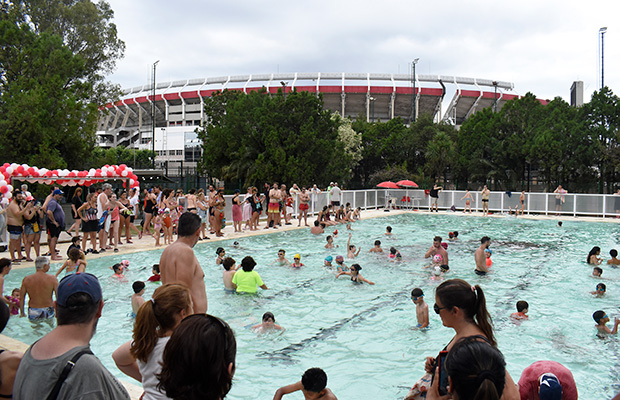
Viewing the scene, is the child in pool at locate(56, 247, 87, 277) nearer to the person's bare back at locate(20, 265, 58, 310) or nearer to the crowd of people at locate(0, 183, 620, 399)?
the person's bare back at locate(20, 265, 58, 310)

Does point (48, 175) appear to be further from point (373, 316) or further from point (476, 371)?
point (476, 371)

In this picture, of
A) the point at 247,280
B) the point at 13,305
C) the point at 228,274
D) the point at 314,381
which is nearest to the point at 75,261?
the point at 13,305

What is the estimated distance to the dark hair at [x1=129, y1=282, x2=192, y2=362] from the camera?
248 cm

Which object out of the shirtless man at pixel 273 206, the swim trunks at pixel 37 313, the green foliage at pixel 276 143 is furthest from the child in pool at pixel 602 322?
the green foliage at pixel 276 143

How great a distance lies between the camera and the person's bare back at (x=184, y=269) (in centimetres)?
385

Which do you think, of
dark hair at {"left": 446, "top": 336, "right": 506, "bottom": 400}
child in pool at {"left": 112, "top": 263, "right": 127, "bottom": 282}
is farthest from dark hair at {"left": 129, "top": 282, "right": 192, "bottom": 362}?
child in pool at {"left": 112, "top": 263, "right": 127, "bottom": 282}

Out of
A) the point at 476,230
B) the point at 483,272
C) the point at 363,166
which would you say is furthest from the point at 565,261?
the point at 363,166

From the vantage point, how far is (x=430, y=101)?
6894 cm

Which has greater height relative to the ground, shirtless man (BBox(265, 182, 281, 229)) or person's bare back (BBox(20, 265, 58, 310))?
shirtless man (BBox(265, 182, 281, 229))

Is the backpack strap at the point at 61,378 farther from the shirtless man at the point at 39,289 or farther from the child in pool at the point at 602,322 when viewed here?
the child in pool at the point at 602,322

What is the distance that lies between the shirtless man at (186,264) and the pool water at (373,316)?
1.92 m

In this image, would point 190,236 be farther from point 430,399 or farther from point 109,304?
point 109,304

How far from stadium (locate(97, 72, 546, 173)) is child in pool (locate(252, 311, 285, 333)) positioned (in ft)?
194

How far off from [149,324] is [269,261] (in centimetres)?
968
